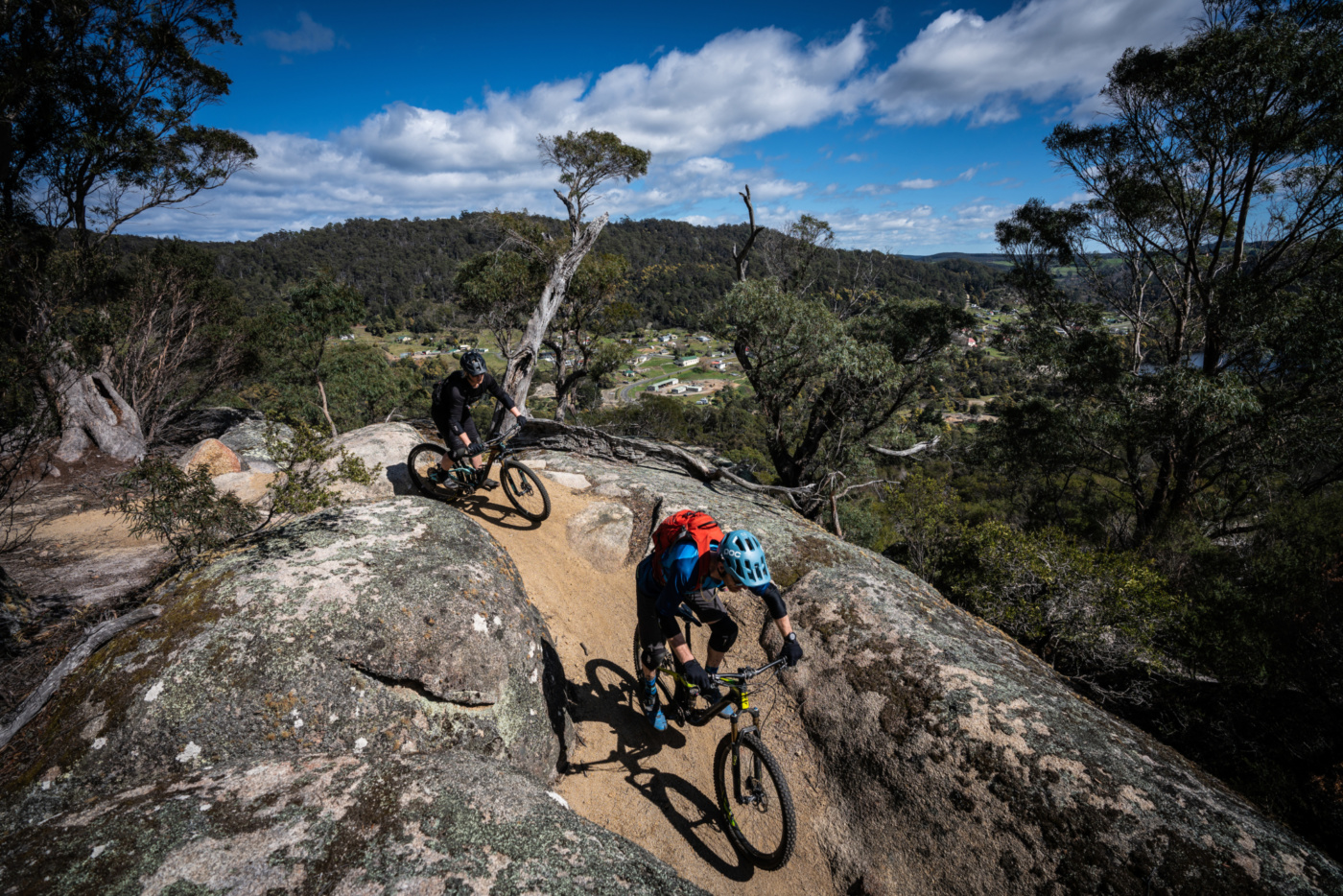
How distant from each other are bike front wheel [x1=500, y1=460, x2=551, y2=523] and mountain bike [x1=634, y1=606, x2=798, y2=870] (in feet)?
14.7

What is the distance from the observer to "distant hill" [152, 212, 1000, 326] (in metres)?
108

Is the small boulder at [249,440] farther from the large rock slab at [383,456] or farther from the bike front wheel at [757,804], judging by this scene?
the bike front wheel at [757,804]

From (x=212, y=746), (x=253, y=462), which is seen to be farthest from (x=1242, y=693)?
(x=253, y=462)

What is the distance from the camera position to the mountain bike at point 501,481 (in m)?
9.10

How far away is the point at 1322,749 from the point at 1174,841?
17.7 ft

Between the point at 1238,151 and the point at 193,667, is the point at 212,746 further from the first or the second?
the point at 1238,151

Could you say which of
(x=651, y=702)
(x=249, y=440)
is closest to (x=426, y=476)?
(x=651, y=702)

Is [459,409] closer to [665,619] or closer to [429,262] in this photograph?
[665,619]

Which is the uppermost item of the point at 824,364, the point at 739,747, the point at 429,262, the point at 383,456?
→ the point at 429,262

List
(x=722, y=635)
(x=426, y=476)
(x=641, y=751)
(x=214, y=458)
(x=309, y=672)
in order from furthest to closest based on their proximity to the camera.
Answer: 1. (x=214, y=458)
2. (x=426, y=476)
3. (x=641, y=751)
4. (x=722, y=635)
5. (x=309, y=672)

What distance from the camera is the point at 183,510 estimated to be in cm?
640

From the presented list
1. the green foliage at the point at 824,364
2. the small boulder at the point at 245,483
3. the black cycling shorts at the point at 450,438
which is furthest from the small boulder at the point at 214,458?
the green foliage at the point at 824,364

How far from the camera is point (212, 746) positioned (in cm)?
420

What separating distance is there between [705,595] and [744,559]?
80 centimetres
